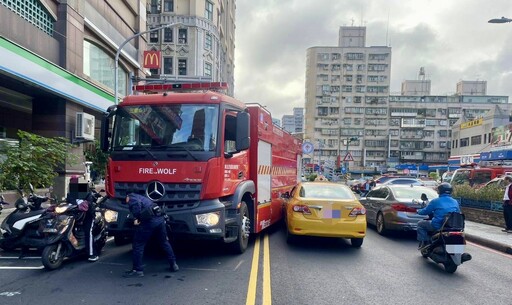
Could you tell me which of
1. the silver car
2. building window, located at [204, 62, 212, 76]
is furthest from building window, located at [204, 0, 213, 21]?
the silver car

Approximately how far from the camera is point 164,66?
42.0 meters

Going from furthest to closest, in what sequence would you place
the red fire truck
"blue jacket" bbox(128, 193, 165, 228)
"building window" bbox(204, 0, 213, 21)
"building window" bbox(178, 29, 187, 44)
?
"building window" bbox(204, 0, 213, 21)
"building window" bbox(178, 29, 187, 44)
the red fire truck
"blue jacket" bbox(128, 193, 165, 228)

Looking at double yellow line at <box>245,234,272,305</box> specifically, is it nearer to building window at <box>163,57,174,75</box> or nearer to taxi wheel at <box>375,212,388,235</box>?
taxi wheel at <box>375,212,388,235</box>

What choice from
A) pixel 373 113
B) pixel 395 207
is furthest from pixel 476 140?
pixel 395 207

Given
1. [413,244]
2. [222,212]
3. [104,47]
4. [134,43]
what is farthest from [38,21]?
[413,244]

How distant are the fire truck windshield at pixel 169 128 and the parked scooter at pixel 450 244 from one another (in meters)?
4.39

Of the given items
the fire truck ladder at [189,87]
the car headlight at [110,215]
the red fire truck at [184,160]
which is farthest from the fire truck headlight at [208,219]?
the fire truck ladder at [189,87]

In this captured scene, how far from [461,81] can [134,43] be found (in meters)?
97.4

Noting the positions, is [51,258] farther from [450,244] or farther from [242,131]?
[450,244]

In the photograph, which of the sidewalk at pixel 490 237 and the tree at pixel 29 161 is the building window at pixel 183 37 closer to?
the tree at pixel 29 161

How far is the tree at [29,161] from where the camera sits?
868 centimetres

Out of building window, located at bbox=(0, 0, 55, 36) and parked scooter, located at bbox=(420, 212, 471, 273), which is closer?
parked scooter, located at bbox=(420, 212, 471, 273)

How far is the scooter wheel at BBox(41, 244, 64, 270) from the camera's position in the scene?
5723 millimetres

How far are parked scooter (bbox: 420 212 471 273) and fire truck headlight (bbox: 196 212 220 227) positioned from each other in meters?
4.03
